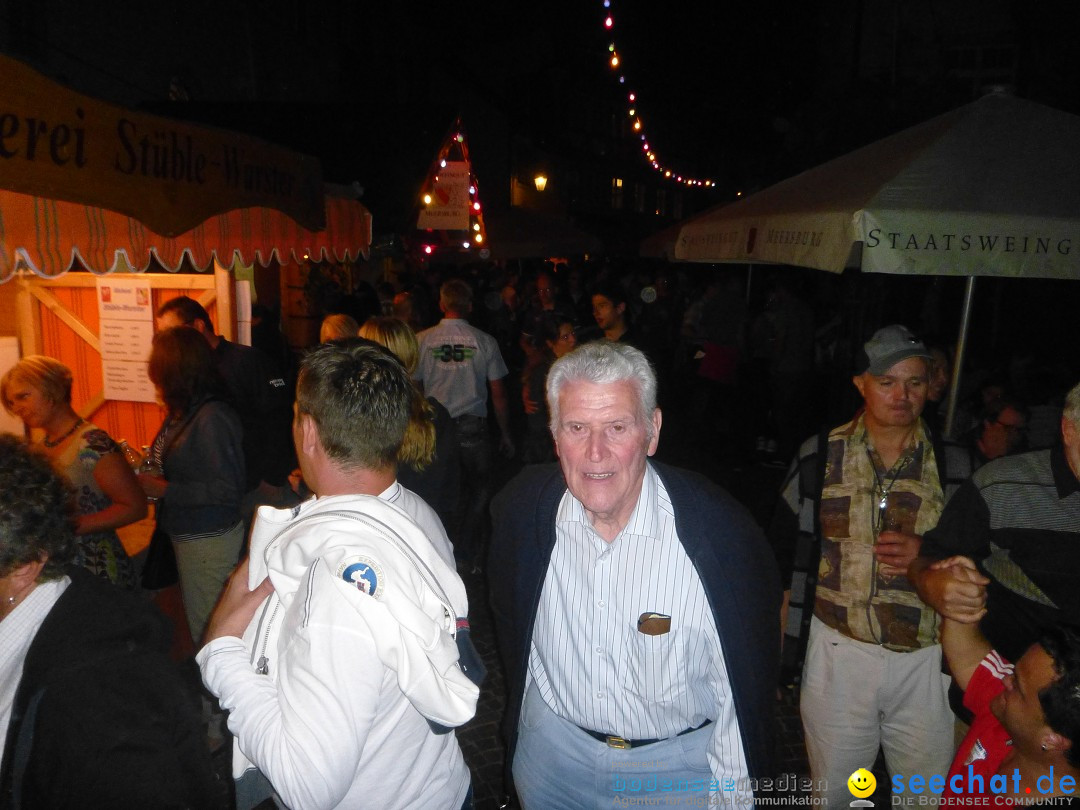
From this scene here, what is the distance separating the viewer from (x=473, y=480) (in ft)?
19.4

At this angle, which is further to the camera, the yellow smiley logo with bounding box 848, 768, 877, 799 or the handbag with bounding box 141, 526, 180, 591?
the handbag with bounding box 141, 526, 180, 591

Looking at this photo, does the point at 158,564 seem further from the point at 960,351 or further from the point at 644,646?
the point at 960,351

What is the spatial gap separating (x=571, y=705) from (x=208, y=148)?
3210 millimetres

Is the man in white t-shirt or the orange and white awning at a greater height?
the orange and white awning

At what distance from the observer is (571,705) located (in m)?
2.17

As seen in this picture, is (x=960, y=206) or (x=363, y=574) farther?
(x=960, y=206)

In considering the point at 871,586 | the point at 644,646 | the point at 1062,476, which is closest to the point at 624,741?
the point at 644,646

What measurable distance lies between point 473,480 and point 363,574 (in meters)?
4.44

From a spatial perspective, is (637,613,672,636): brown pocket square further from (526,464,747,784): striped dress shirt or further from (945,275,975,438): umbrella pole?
(945,275,975,438): umbrella pole

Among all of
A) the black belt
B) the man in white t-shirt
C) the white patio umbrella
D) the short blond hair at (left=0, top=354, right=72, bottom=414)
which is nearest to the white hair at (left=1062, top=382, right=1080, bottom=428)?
the white patio umbrella

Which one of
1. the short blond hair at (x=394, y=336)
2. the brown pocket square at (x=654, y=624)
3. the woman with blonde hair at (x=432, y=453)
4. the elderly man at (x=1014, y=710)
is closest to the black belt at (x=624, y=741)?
the brown pocket square at (x=654, y=624)

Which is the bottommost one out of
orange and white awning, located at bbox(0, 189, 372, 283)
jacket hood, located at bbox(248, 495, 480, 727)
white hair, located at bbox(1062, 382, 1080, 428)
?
jacket hood, located at bbox(248, 495, 480, 727)

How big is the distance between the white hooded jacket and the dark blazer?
0.58m

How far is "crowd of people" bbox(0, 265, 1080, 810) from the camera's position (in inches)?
58.3
